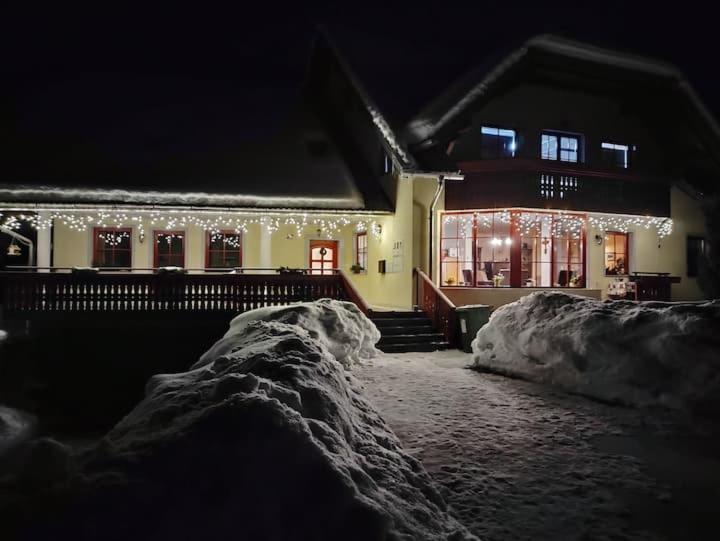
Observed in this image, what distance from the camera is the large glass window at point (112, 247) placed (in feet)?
56.9

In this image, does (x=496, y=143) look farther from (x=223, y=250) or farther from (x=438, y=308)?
(x=223, y=250)

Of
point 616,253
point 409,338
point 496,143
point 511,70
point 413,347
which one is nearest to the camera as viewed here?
point 413,347

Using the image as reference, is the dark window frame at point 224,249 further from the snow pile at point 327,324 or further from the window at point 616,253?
the window at point 616,253

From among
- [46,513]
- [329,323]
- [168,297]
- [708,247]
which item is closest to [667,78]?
[708,247]

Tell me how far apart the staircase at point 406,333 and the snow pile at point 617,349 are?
3.19m

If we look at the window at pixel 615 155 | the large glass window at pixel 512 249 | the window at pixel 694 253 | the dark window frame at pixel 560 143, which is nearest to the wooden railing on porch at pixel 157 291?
the large glass window at pixel 512 249

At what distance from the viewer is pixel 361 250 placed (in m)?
19.1

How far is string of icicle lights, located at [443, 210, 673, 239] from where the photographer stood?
53.8 feet

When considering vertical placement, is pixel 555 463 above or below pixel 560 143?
below

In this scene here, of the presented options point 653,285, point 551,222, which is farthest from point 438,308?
point 653,285

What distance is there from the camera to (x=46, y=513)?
263 cm

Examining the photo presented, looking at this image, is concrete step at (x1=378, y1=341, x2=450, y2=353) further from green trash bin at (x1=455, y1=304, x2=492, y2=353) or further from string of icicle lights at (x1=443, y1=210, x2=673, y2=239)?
string of icicle lights at (x1=443, y1=210, x2=673, y2=239)

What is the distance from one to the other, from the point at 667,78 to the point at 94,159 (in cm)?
1990

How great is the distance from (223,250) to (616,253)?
47.5 ft
